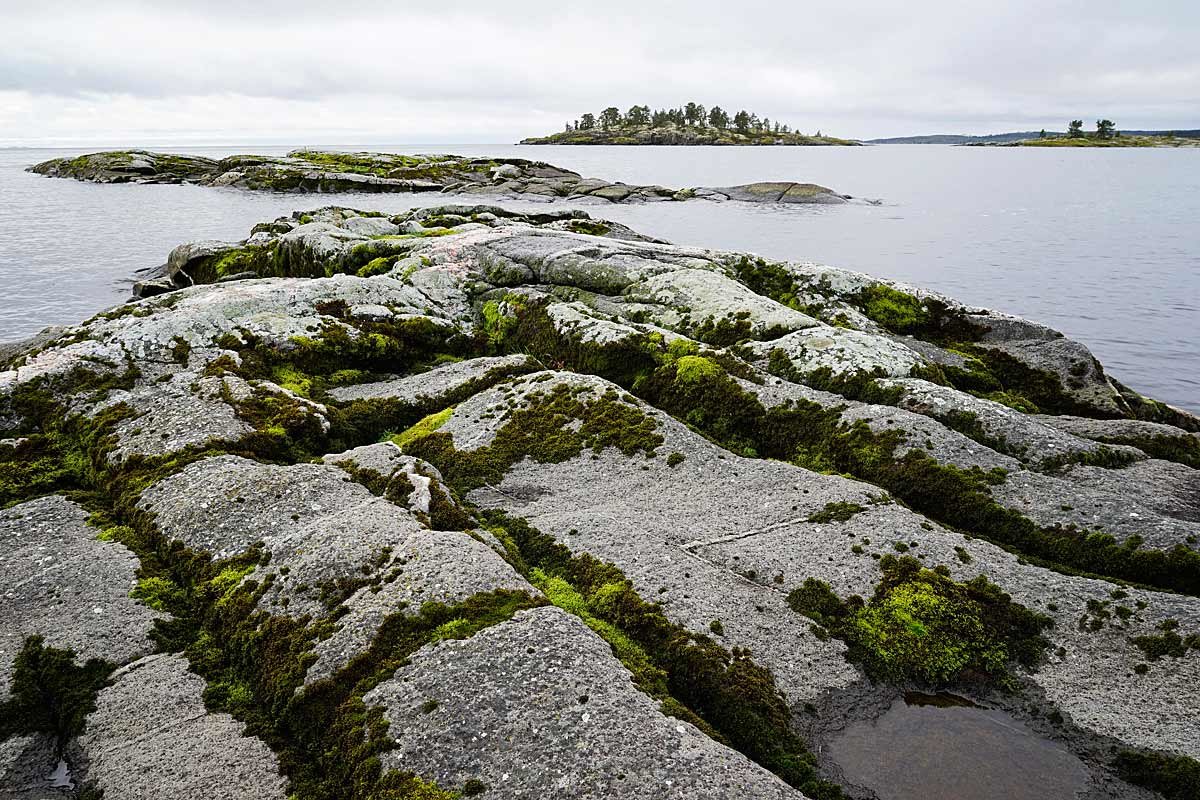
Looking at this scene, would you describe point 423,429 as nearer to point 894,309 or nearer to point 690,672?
point 690,672

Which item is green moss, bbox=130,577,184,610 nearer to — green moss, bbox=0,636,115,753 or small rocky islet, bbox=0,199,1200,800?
small rocky islet, bbox=0,199,1200,800

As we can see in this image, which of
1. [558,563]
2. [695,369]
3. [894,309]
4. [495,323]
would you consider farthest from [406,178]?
[558,563]

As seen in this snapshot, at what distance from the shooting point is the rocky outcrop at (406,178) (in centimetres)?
10856

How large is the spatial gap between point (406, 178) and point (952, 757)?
134 m

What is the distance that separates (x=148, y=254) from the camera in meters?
61.2

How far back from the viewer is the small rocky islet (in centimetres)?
843

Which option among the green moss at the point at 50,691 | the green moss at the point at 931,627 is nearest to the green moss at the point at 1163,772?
the green moss at the point at 931,627

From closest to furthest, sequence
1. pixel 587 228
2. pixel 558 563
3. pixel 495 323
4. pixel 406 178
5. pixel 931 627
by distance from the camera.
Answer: pixel 931 627 → pixel 558 563 → pixel 495 323 → pixel 587 228 → pixel 406 178

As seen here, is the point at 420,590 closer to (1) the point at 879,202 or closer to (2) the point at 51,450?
(2) the point at 51,450

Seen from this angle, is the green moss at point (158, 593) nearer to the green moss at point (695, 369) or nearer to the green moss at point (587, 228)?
the green moss at point (695, 369)

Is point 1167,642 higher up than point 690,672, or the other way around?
point 1167,642

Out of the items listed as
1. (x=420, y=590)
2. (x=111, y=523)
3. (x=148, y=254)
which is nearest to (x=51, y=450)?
(x=111, y=523)

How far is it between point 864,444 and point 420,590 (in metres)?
9.90

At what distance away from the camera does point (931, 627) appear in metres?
10.6
